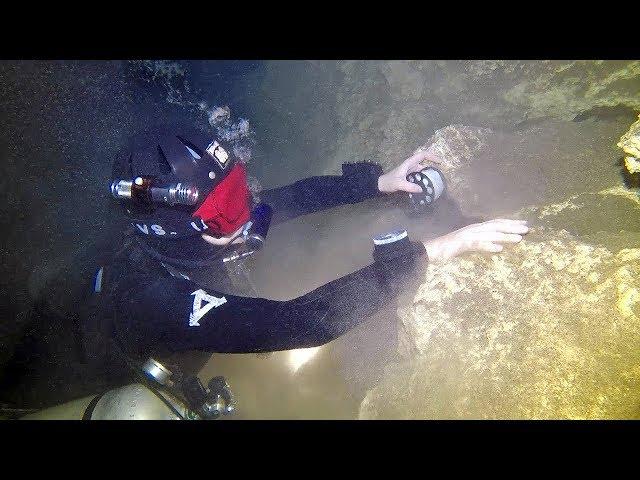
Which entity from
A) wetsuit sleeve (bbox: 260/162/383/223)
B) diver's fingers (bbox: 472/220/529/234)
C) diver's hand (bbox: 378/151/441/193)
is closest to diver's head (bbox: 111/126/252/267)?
wetsuit sleeve (bbox: 260/162/383/223)

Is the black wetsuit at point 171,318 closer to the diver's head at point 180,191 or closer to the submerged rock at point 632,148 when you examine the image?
the diver's head at point 180,191

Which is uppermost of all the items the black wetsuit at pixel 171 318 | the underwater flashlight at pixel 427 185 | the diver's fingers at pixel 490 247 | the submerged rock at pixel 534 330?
the black wetsuit at pixel 171 318

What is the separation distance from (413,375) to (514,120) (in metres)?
3.00

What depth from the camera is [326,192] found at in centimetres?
392

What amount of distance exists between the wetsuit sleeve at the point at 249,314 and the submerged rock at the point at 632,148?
1.95 meters

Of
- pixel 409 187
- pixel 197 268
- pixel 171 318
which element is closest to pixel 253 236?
pixel 197 268

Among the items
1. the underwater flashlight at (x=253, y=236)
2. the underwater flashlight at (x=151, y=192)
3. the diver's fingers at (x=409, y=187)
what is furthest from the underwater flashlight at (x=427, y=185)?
the underwater flashlight at (x=151, y=192)

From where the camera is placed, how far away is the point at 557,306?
2357 millimetres

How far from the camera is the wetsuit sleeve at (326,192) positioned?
3.70m

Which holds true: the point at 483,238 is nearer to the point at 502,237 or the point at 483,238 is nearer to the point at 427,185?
the point at 502,237

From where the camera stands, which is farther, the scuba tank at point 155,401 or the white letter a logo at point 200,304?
the scuba tank at point 155,401

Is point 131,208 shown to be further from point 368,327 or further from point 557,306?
point 557,306
